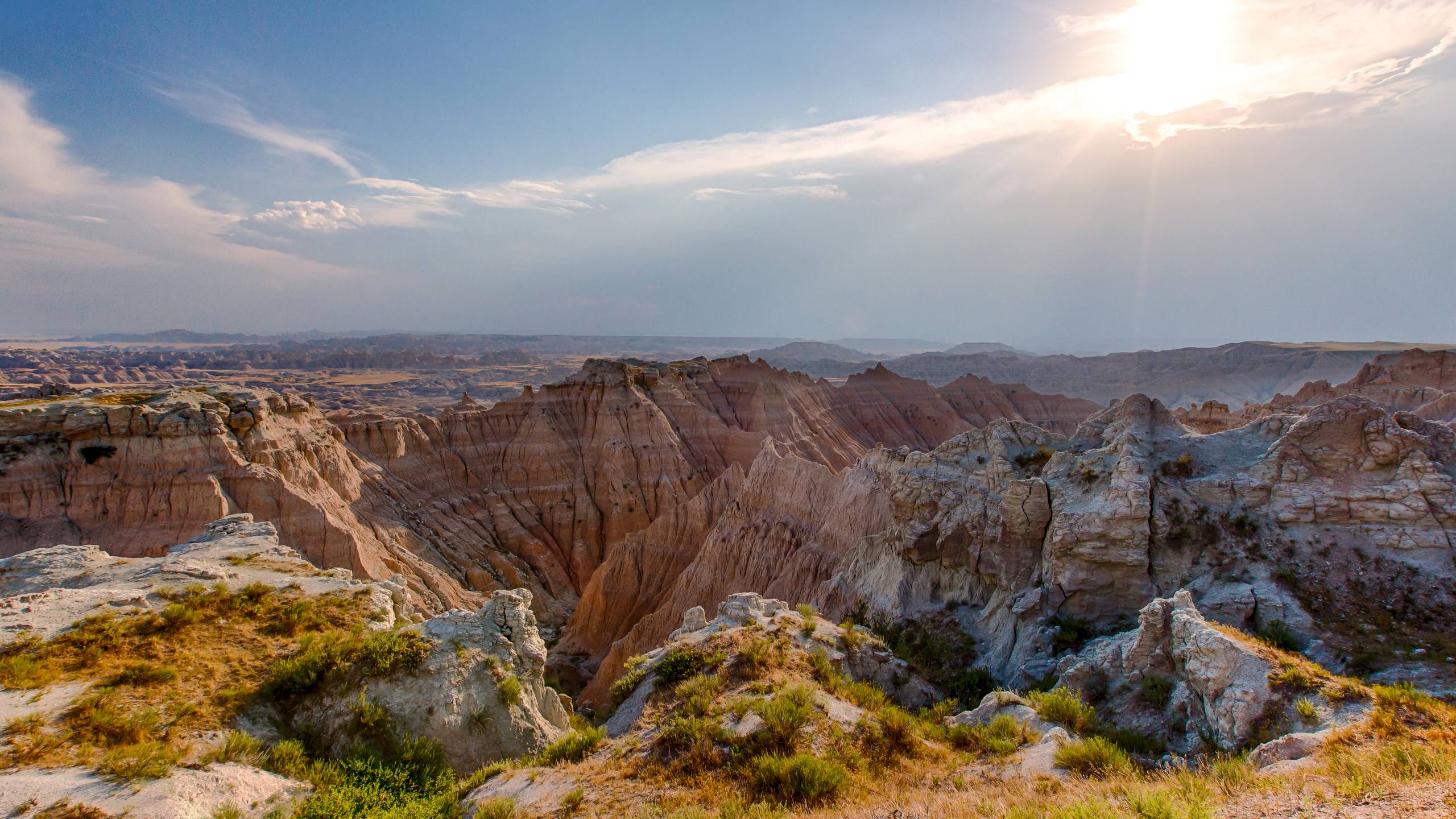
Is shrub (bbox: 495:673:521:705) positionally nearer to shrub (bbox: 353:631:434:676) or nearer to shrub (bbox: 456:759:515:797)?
shrub (bbox: 456:759:515:797)

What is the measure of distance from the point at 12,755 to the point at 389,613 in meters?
5.64

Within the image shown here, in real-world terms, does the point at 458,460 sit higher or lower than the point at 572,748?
lower

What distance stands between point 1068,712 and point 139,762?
13733mm

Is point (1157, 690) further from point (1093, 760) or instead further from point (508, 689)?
point (508, 689)

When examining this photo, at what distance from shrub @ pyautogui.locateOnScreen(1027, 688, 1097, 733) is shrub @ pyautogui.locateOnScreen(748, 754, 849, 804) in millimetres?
4342

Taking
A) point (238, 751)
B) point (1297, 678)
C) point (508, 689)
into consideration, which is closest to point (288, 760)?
point (238, 751)

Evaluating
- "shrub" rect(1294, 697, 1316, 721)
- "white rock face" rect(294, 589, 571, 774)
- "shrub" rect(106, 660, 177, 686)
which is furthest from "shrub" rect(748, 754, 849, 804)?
"shrub" rect(106, 660, 177, 686)

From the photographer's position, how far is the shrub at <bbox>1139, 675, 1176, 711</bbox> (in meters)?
10.7

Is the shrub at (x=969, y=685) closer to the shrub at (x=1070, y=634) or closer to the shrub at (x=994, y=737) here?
the shrub at (x=1070, y=634)

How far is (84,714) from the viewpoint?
852 centimetres

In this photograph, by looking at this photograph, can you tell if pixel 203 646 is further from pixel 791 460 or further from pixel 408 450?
pixel 408 450

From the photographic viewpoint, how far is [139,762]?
307 inches

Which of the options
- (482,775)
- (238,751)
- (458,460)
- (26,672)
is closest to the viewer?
(238,751)

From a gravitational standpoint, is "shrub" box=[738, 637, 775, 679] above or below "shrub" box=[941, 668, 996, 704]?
above
